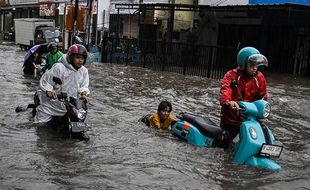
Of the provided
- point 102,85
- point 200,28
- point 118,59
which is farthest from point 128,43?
point 102,85

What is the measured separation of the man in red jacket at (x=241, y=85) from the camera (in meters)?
6.54

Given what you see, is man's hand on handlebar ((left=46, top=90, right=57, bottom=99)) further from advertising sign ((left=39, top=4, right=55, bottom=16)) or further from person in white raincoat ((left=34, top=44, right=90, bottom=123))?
advertising sign ((left=39, top=4, right=55, bottom=16))

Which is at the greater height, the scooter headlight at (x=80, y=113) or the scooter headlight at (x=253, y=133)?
the scooter headlight at (x=253, y=133)

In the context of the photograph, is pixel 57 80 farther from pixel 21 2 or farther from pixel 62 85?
pixel 21 2

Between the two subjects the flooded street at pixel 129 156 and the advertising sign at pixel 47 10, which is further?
the advertising sign at pixel 47 10

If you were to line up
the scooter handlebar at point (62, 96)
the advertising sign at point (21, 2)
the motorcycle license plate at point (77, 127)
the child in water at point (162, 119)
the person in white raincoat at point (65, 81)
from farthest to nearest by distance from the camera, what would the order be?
the advertising sign at point (21, 2)
the child in water at point (162, 119)
the person in white raincoat at point (65, 81)
the scooter handlebar at point (62, 96)
the motorcycle license plate at point (77, 127)

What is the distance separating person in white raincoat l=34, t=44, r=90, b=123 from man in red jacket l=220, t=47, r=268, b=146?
2251mm

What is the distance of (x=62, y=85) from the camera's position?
26.5ft

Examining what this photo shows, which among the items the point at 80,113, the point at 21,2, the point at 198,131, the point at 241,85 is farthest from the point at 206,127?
the point at 21,2

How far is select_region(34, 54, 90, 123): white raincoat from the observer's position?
8008mm

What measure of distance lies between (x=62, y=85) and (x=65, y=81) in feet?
0.26

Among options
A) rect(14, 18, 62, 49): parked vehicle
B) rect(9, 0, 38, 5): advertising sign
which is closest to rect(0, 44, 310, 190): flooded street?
rect(14, 18, 62, 49): parked vehicle

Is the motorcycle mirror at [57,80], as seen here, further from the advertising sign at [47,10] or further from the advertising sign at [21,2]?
the advertising sign at [21,2]

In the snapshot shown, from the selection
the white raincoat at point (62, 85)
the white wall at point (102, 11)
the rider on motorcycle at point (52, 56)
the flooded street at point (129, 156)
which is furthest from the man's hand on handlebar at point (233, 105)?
the white wall at point (102, 11)
